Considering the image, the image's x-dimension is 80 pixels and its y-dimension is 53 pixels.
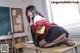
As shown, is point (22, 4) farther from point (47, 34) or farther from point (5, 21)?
point (47, 34)

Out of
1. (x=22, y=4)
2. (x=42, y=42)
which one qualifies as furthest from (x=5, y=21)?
(x=42, y=42)

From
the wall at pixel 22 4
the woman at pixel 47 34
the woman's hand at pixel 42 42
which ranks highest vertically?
the wall at pixel 22 4

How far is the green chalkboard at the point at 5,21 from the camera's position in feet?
6.84

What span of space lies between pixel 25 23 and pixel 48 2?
56cm

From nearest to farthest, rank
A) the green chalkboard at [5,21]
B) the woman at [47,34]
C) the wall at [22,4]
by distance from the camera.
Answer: the woman at [47,34] < the green chalkboard at [5,21] < the wall at [22,4]

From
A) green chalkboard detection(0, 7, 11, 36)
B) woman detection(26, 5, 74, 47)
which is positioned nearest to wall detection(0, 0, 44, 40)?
green chalkboard detection(0, 7, 11, 36)

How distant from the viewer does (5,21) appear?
2.13m

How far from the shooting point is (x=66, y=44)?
1.79 metres

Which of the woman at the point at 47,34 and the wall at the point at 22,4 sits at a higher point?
the wall at the point at 22,4

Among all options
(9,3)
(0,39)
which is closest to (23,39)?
(0,39)

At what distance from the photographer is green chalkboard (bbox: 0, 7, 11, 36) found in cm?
209

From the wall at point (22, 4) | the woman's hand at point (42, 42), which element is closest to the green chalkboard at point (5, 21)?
the wall at point (22, 4)

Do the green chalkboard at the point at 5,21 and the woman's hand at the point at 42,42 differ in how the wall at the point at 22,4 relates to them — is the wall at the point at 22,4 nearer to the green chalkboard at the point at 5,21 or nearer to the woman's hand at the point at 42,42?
the green chalkboard at the point at 5,21

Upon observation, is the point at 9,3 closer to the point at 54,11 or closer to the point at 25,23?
the point at 25,23
